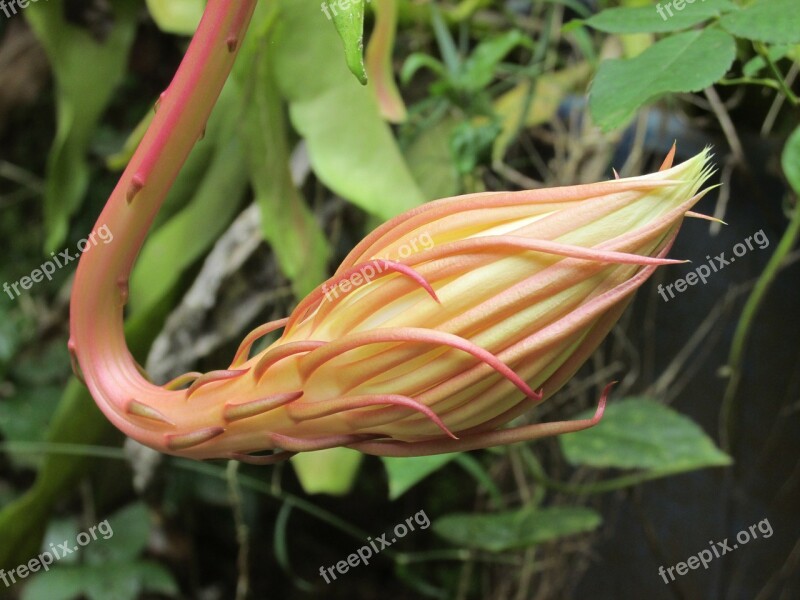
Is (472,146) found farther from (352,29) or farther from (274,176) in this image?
(352,29)

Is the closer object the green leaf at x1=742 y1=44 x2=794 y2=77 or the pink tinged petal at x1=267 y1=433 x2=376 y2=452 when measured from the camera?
the pink tinged petal at x1=267 y1=433 x2=376 y2=452

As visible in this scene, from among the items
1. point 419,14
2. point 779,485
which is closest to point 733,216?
point 779,485

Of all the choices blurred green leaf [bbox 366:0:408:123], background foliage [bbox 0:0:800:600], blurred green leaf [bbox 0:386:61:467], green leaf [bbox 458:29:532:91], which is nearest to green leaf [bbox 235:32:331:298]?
background foliage [bbox 0:0:800:600]

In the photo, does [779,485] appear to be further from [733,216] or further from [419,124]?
[419,124]

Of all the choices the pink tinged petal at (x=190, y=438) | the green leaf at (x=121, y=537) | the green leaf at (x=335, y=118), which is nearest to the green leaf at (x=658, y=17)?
the green leaf at (x=335, y=118)

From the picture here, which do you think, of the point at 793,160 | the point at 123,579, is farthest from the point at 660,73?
the point at 123,579

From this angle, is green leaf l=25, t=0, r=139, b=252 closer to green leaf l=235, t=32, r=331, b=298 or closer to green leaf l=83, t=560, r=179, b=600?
green leaf l=235, t=32, r=331, b=298
